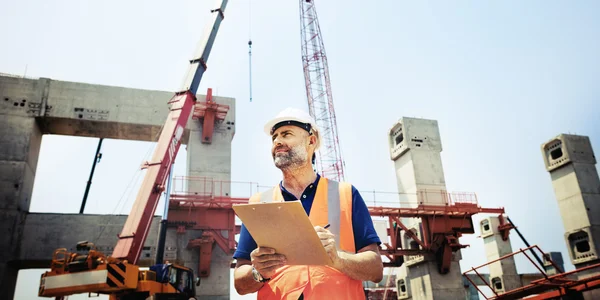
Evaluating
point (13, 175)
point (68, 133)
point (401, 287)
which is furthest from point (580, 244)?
point (13, 175)

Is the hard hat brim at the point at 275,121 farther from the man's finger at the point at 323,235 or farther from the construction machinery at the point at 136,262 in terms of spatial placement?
the construction machinery at the point at 136,262

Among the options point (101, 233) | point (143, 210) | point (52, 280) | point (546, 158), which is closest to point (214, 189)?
point (101, 233)

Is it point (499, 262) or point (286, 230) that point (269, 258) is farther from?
point (499, 262)

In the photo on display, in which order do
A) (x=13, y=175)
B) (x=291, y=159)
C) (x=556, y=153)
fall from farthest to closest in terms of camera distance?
(x=556, y=153) → (x=13, y=175) → (x=291, y=159)

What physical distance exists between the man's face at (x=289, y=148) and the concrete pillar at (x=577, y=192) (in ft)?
76.1

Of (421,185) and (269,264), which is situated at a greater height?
(421,185)

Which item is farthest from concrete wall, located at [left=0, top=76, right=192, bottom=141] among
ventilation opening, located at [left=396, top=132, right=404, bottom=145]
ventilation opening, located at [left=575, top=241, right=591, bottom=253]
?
ventilation opening, located at [left=575, top=241, right=591, bottom=253]

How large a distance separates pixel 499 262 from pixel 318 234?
3541 centimetres

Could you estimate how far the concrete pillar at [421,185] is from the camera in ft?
71.7

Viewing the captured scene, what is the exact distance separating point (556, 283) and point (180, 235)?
1524 cm

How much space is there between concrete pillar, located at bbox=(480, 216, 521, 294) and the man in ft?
110

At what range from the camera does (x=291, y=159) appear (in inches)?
99.5

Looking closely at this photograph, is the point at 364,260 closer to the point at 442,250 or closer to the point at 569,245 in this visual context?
the point at 442,250

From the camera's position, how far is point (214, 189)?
827 inches
